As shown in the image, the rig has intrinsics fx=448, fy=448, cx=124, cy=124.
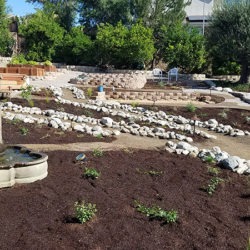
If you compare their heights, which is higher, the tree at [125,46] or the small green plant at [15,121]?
the tree at [125,46]

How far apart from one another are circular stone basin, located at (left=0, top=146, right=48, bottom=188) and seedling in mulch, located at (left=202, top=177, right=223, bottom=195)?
2320 mm

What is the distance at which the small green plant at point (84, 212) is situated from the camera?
5.04 meters

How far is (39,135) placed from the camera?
9.28 meters

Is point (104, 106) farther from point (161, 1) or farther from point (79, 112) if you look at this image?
point (161, 1)

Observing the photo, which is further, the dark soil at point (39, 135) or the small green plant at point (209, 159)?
the dark soil at point (39, 135)

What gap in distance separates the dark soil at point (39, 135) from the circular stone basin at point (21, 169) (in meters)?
2.01

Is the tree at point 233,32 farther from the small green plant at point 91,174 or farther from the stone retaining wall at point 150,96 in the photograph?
the small green plant at point 91,174

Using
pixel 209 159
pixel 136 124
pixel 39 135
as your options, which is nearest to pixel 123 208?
pixel 209 159

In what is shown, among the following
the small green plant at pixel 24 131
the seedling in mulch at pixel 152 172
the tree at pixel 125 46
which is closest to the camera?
the seedling in mulch at pixel 152 172

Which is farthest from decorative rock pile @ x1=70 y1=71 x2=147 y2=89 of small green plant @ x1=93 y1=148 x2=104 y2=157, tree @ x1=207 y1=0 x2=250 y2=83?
small green plant @ x1=93 y1=148 x2=104 y2=157

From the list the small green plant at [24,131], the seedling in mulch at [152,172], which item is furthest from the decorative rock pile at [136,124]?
the seedling in mulch at [152,172]

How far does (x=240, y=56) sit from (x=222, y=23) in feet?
7.21

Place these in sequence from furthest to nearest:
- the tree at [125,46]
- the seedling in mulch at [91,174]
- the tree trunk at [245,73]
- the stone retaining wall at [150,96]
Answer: the tree at [125,46]
the tree trunk at [245,73]
the stone retaining wall at [150,96]
the seedling in mulch at [91,174]

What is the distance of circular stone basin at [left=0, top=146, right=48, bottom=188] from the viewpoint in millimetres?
5934
